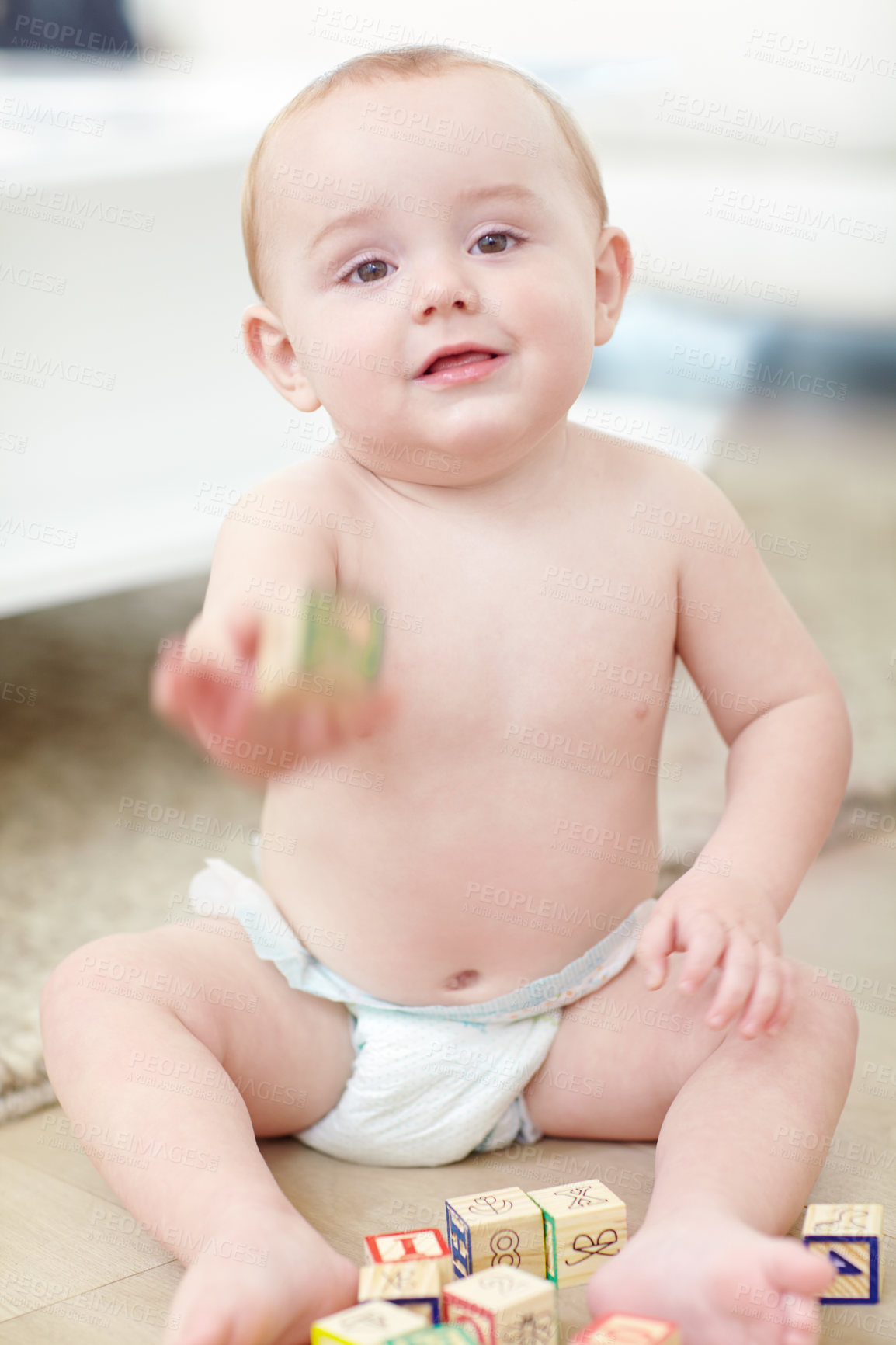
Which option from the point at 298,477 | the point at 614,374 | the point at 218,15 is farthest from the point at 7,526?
the point at 218,15

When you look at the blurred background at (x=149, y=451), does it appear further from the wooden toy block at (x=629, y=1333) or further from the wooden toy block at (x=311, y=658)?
the wooden toy block at (x=629, y=1333)

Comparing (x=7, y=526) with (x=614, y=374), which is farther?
(x=614, y=374)

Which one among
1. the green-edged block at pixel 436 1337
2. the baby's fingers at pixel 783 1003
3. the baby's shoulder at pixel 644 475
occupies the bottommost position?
the green-edged block at pixel 436 1337

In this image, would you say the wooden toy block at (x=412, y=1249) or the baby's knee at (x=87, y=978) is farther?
the baby's knee at (x=87, y=978)

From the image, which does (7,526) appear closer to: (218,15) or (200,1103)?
(200,1103)

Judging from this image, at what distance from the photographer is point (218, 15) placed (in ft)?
10.1

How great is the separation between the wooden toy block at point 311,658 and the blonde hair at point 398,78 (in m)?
0.30

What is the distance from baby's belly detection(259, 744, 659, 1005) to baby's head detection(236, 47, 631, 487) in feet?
0.58

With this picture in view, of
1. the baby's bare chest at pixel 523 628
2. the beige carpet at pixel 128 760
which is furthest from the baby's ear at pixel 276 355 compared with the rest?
the beige carpet at pixel 128 760

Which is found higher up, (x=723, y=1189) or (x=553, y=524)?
(x=553, y=524)

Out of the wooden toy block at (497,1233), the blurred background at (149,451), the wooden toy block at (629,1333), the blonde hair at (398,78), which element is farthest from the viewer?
the blurred background at (149,451)

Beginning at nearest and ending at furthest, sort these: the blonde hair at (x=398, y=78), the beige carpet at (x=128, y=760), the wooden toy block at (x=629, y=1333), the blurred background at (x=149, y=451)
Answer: the wooden toy block at (x=629, y=1333)
the blonde hair at (x=398, y=78)
the beige carpet at (x=128, y=760)
the blurred background at (x=149, y=451)

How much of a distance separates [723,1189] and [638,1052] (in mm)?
161

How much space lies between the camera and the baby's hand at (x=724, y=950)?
0.66 metres
